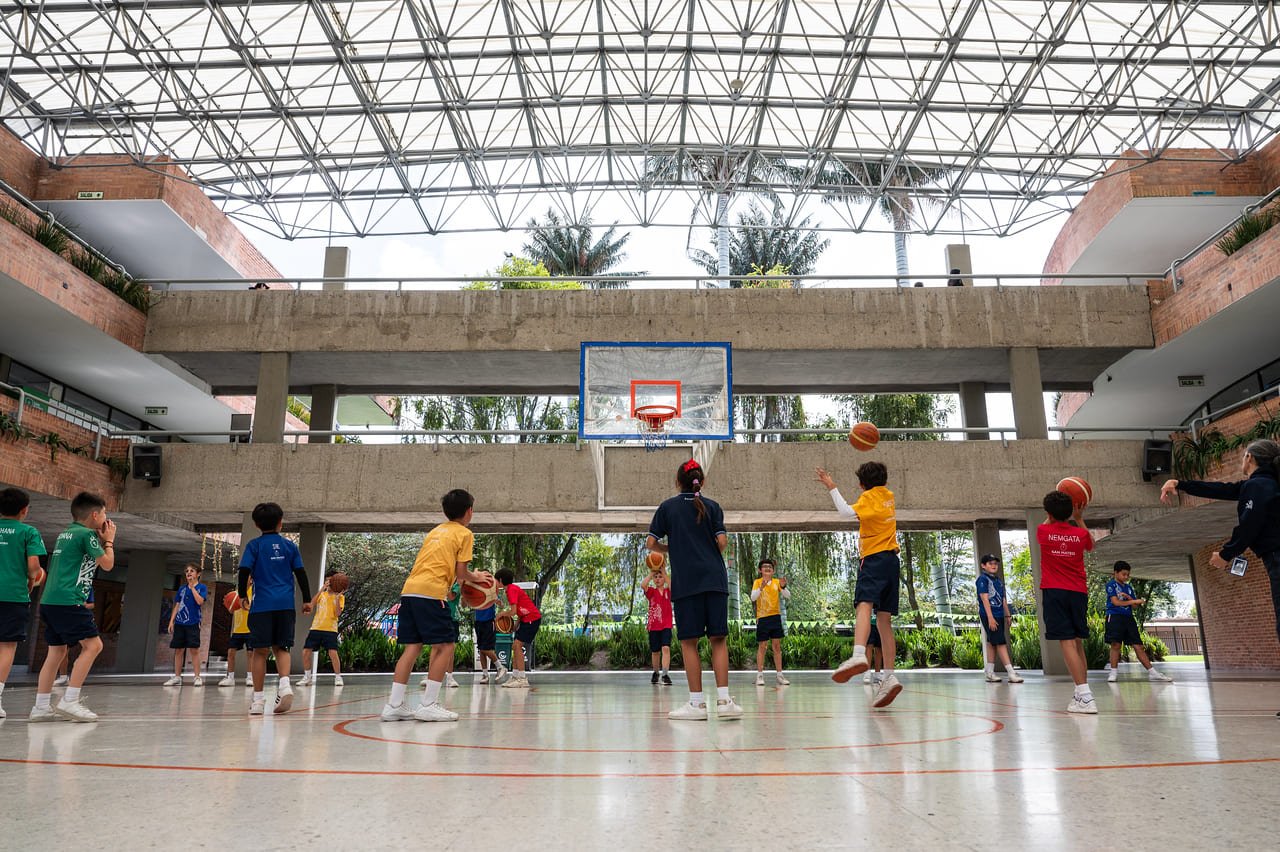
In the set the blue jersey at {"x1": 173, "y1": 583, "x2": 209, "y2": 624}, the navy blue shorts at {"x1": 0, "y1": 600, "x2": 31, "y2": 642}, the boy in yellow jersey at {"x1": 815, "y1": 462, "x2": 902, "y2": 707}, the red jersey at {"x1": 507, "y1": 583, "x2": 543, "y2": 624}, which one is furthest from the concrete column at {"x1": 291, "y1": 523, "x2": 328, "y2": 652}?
the boy in yellow jersey at {"x1": 815, "y1": 462, "x2": 902, "y2": 707}

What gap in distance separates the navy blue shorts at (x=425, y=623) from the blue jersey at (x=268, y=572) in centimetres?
164

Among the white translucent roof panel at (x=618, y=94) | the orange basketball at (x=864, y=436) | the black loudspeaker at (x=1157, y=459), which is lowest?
the orange basketball at (x=864, y=436)

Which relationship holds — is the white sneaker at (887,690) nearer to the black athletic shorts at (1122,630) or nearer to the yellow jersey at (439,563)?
the yellow jersey at (439,563)

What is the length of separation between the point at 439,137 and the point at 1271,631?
26795 millimetres

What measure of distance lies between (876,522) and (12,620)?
744 cm

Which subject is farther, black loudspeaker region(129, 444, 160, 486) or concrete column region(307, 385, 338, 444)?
concrete column region(307, 385, 338, 444)

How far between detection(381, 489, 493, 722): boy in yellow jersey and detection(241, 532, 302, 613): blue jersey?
1.64 meters

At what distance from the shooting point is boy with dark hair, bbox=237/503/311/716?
8023 mm

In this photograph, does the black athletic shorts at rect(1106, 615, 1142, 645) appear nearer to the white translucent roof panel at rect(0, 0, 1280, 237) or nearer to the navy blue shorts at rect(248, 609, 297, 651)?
the white translucent roof panel at rect(0, 0, 1280, 237)

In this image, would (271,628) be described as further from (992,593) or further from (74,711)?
(992,593)

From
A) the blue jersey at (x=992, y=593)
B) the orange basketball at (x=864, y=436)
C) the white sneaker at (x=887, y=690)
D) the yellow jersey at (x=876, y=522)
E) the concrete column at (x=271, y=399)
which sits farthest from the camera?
the concrete column at (x=271, y=399)

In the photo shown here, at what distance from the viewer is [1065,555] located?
777cm

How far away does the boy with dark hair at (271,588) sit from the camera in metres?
8.02

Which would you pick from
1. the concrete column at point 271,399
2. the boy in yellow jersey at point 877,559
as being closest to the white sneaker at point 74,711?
the boy in yellow jersey at point 877,559
